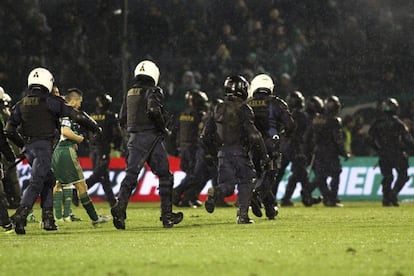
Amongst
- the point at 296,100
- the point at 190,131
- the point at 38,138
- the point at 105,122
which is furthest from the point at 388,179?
the point at 38,138

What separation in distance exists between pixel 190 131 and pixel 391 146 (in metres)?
4.36

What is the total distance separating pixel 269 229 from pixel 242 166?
4.47 ft

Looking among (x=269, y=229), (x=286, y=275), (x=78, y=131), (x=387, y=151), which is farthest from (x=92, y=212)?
(x=387, y=151)

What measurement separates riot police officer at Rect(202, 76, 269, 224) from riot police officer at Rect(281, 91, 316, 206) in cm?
778

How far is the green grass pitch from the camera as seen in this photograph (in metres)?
10.1

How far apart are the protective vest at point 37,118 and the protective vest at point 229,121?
2.68 metres

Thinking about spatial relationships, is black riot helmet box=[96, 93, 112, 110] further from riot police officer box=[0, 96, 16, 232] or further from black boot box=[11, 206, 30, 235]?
black boot box=[11, 206, 30, 235]

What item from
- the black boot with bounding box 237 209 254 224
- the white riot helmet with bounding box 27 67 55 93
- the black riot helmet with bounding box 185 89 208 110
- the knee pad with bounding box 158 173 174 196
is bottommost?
the black boot with bounding box 237 209 254 224

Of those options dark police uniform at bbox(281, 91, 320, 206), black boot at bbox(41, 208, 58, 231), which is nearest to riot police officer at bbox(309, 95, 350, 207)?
dark police uniform at bbox(281, 91, 320, 206)

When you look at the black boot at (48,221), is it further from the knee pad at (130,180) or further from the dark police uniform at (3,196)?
the knee pad at (130,180)

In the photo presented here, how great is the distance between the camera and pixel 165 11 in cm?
3331

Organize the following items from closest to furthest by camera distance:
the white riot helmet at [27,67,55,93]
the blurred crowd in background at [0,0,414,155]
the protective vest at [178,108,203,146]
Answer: the white riot helmet at [27,67,55,93] < the protective vest at [178,108,203,146] < the blurred crowd in background at [0,0,414,155]

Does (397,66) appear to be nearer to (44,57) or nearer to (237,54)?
(237,54)

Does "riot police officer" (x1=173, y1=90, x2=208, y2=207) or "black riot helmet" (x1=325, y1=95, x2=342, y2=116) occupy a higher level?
"black riot helmet" (x1=325, y1=95, x2=342, y2=116)
